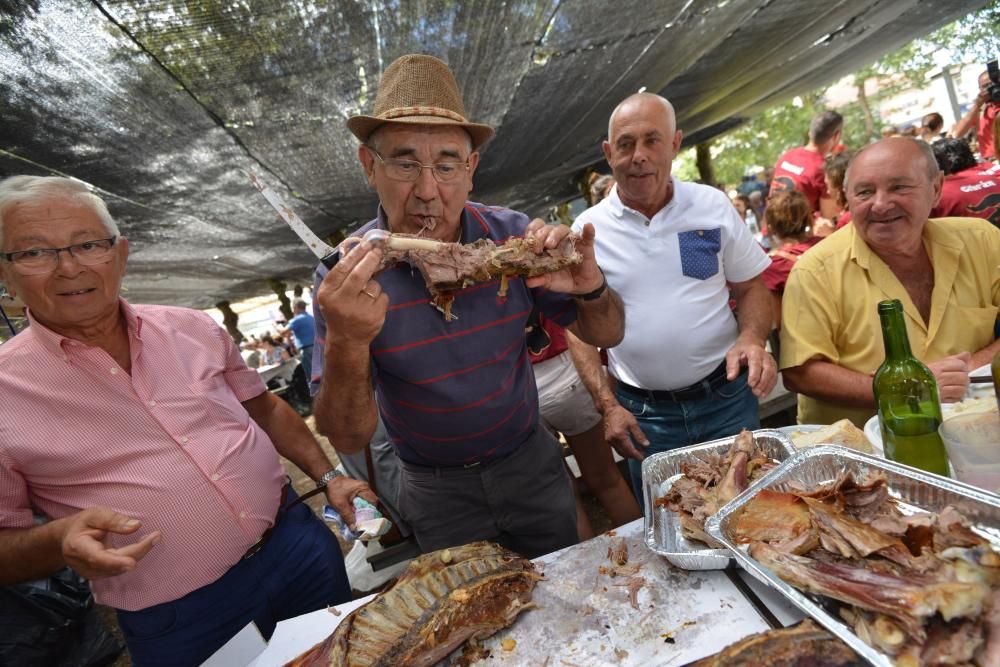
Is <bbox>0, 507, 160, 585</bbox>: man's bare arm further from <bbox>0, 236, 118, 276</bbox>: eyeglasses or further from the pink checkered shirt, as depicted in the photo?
<bbox>0, 236, 118, 276</bbox>: eyeglasses

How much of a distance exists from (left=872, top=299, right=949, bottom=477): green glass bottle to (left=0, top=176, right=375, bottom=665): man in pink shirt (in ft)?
7.37

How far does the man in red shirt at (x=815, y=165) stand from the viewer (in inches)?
264

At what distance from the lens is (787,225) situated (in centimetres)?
480

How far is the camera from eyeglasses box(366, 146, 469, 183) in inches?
89.9

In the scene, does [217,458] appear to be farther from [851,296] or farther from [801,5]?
[801,5]

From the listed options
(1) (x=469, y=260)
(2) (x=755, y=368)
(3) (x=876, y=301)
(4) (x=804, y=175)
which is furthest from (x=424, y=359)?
(4) (x=804, y=175)

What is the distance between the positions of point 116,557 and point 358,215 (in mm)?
8471

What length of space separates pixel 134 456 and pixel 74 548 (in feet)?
1.76

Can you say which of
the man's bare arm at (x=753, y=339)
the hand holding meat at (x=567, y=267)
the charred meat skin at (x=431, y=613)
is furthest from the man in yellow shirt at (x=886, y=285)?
the charred meat skin at (x=431, y=613)

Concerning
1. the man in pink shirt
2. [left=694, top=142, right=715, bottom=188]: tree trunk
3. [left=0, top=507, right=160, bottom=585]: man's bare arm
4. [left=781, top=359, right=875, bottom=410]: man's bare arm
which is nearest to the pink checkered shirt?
the man in pink shirt

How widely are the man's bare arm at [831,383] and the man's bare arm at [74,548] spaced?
3274 mm

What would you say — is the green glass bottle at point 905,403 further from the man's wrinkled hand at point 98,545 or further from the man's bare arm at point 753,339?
the man's wrinkled hand at point 98,545

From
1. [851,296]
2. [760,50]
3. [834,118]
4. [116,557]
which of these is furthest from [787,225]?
[116,557]

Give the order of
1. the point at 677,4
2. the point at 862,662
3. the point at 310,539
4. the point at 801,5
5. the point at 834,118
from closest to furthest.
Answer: the point at 862,662, the point at 310,539, the point at 677,4, the point at 801,5, the point at 834,118
